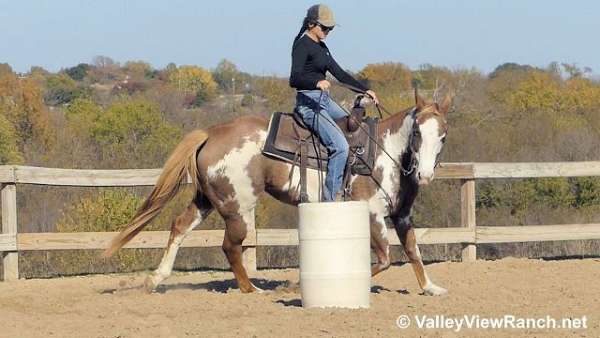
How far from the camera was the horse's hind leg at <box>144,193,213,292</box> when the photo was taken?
10000 millimetres

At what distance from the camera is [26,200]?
21.5 metres

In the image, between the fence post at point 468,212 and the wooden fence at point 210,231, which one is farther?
the fence post at point 468,212

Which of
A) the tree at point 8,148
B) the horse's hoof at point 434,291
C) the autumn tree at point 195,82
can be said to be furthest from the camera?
the autumn tree at point 195,82

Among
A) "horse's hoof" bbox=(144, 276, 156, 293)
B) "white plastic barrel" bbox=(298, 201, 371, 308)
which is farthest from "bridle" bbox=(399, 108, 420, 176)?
"horse's hoof" bbox=(144, 276, 156, 293)

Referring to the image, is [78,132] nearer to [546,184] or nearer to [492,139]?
[492,139]

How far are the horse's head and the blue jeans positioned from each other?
0.72 m

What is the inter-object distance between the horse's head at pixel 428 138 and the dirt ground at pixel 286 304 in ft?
3.64

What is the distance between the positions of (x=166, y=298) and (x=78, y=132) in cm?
2698

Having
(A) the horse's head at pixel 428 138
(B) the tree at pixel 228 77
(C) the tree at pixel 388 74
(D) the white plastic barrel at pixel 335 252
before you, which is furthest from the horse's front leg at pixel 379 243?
(B) the tree at pixel 228 77

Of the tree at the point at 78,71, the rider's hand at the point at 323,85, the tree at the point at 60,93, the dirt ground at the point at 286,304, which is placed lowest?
the dirt ground at the point at 286,304

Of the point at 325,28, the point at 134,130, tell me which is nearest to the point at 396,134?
the point at 325,28

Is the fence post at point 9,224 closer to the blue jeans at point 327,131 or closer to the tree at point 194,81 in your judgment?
the blue jeans at point 327,131

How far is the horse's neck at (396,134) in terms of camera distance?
9.72 meters

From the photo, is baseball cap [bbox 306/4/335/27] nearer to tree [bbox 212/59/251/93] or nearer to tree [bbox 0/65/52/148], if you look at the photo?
tree [bbox 0/65/52/148]
